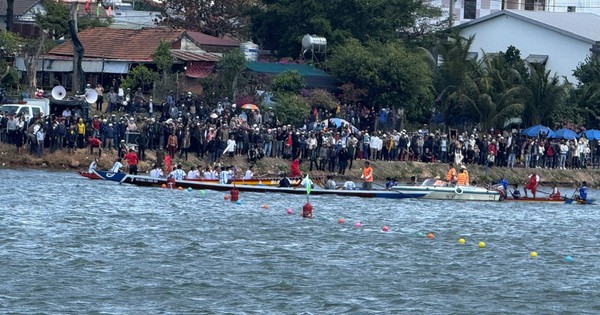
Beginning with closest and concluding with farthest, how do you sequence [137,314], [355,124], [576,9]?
[137,314] < [355,124] < [576,9]

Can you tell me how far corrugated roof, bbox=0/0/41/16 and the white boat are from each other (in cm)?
4096

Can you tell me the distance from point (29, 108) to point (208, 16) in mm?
28630

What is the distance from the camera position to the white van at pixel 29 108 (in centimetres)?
5988

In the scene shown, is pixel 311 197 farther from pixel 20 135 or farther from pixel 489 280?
pixel 489 280

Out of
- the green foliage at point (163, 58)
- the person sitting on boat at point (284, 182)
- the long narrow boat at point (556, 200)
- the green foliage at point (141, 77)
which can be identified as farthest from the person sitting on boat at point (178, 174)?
the green foliage at point (163, 58)

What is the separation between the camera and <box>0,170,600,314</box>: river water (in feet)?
104

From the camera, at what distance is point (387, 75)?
71250 mm

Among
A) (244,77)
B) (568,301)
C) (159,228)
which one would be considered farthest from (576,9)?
(568,301)

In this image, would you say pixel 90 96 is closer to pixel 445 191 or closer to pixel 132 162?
pixel 132 162

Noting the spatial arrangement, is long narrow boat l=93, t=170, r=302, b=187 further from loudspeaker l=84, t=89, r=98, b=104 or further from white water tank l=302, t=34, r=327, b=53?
white water tank l=302, t=34, r=327, b=53

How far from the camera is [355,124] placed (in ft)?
223

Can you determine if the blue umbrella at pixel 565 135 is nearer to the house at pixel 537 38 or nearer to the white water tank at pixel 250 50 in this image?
the house at pixel 537 38

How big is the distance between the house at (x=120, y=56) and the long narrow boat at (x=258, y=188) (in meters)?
18.0

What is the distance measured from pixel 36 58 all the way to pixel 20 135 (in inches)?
465
